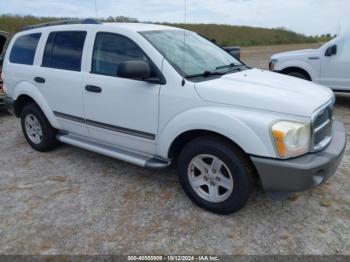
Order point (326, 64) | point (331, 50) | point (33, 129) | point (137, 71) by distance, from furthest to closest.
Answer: point (326, 64), point (331, 50), point (33, 129), point (137, 71)

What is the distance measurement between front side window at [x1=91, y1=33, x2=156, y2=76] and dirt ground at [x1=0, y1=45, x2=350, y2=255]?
4.30 feet

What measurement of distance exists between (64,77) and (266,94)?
2.54 metres

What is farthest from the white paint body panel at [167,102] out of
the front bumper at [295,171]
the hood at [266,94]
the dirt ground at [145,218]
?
the dirt ground at [145,218]

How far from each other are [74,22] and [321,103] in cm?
319

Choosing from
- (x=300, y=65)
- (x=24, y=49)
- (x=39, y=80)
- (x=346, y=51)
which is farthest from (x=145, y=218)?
(x=346, y=51)

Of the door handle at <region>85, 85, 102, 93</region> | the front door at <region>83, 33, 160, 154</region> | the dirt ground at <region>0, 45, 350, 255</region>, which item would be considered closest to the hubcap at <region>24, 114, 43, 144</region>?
the dirt ground at <region>0, 45, 350, 255</region>

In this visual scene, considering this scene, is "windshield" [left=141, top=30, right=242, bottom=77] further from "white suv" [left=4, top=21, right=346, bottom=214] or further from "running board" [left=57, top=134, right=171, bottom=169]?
"running board" [left=57, top=134, right=171, bottom=169]

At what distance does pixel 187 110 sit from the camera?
3.18 metres

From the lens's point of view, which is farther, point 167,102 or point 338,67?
point 338,67

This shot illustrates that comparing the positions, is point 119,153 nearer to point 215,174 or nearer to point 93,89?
point 93,89

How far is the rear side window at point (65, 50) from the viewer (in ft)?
13.4

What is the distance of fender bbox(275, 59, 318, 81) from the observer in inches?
284

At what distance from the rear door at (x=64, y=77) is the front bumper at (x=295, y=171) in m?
2.36

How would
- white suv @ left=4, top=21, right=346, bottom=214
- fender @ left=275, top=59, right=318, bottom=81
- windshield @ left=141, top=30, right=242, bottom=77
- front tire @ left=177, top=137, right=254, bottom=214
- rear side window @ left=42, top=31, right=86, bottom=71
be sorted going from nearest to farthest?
white suv @ left=4, top=21, right=346, bottom=214 → front tire @ left=177, top=137, right=254, bottom=214 → windshield @ left=141, top=30, right=242, bottom=77 → rear side window @ left=42, top=31, right=86, bottom=71 → fender @ left=275, top=59, right=318, bottom=81
